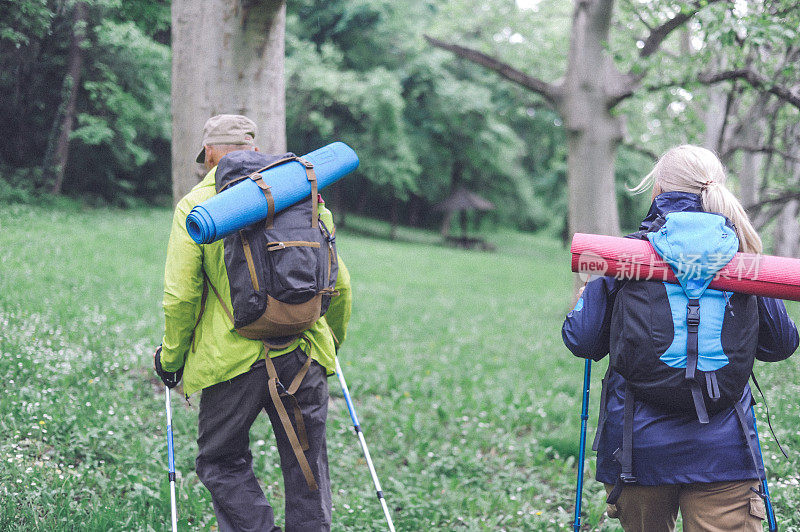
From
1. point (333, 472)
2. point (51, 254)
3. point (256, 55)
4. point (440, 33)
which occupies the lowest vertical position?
point (333, 472)

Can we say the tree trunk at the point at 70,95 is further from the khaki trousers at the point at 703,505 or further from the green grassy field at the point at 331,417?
the khaki trousers at the point at 703,505

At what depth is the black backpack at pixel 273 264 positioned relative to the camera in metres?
2.76

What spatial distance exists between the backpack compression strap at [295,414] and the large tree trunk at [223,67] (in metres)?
2.46

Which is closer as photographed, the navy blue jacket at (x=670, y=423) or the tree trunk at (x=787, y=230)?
the navy blue jacket at (x=670, y=423)

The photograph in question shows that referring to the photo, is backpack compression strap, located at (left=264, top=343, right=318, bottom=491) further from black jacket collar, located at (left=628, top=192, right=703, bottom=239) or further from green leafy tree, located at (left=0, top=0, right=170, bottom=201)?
green leafy tree, located at (left=0, top=0, right=170, bottom=201)

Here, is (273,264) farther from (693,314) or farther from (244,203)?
(693,314)

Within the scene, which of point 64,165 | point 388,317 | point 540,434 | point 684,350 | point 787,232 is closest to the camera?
point 684,350

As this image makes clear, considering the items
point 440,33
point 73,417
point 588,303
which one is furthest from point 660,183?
point 440,33

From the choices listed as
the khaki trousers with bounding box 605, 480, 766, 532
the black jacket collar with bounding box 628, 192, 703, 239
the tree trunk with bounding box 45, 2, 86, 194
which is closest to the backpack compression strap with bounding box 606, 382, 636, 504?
the khaki trousers with bounding box 605, 480, 766, 532

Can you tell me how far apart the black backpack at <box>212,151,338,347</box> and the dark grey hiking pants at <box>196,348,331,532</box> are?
0.25m

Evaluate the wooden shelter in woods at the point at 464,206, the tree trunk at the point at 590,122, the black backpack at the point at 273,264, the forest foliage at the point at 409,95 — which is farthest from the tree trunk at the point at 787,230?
the black backpack at the point at 273,264

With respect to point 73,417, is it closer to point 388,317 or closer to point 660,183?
point 660,183

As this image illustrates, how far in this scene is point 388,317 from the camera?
10703mm

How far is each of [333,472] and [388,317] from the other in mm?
6063
